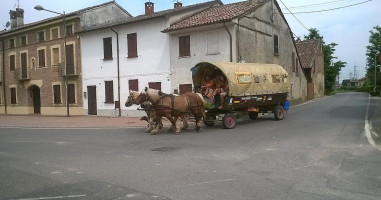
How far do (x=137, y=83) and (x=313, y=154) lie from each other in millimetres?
16589

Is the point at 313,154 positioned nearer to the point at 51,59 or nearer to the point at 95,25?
the point at 95,25

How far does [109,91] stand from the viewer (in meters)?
25.6

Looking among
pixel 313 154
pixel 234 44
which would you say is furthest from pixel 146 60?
pixel 313 154

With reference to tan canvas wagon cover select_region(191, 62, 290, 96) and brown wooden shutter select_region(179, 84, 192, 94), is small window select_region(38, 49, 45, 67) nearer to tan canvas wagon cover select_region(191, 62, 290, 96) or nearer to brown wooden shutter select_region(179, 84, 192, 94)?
brown wooden shutter select_region(179, 84, 192, 94)

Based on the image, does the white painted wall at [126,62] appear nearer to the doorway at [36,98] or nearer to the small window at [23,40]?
the doorway at [36,98]

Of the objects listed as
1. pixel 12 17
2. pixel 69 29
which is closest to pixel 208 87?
pixel 69 29

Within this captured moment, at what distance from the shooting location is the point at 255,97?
1580cm

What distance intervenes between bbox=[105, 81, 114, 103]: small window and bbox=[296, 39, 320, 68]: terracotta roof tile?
22.9 meters

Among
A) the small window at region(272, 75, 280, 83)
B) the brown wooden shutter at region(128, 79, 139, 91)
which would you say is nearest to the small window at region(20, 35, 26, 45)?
the brown wooden shutter at region(128, 79, 139, 91)

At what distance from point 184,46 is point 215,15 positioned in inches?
104

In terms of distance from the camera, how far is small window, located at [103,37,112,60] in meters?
25.1

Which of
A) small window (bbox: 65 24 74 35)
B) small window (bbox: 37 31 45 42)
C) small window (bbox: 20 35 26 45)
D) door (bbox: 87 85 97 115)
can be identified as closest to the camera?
door (bbox: 87 85 97 115)

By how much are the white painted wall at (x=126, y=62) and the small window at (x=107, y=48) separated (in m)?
0.27

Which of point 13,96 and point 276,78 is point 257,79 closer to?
point 276,78
